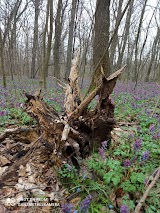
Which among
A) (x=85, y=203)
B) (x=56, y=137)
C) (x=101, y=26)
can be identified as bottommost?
(x=85, y=203)

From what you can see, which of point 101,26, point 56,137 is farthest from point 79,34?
point 56,137

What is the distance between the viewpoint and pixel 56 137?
7.11 feet

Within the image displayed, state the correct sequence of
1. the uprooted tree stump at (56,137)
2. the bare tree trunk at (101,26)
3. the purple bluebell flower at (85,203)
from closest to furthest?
1. the purple bluebell flower at (85,203)
2. the uprooted tree stump at (56,137)
3. the bare tree trunk at (101,26)

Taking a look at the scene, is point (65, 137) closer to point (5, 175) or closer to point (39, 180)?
point (39, 180)

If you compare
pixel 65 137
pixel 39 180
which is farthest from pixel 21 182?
pixel 65 137

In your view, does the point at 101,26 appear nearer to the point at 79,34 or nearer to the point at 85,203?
the point at 79,34

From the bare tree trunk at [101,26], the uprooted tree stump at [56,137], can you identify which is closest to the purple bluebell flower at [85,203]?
the uprooted tree stump at [56,137]

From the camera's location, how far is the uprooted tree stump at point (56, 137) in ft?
6.69

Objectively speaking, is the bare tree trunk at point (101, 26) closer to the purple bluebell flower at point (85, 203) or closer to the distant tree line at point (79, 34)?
the distant tree line at point (79, 34)

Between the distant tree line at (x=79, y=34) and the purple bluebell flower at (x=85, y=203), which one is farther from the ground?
the distant tree line at (x=79, y=34)

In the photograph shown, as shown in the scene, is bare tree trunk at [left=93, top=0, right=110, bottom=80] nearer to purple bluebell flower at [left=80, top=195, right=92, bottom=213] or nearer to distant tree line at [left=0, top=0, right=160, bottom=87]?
distant tree line at [left=0, top=0, right=160, bottom=87]

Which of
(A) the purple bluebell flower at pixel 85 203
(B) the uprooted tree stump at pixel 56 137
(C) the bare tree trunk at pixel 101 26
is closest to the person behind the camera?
(A) the purple bluebell flower at pixel 85 203

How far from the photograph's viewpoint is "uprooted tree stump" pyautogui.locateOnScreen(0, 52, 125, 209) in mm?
2039

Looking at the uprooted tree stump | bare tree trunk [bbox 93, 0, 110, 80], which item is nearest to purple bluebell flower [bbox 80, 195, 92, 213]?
the uprooted tree stump
